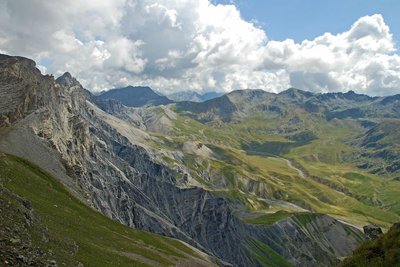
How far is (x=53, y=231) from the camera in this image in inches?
2050

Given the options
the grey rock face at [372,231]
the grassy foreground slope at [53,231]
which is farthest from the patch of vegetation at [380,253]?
the grassy foreground slope at [53,231]

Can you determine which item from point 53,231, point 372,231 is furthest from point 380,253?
point 53,231

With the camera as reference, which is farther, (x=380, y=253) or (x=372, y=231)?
(x=372, y=231)

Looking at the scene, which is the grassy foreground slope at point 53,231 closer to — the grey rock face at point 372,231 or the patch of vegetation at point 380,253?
the patch of vegetation at point 380,253

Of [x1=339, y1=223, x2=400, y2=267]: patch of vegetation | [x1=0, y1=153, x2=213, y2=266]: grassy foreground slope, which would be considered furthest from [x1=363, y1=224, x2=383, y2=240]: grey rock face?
[x1=0, y1=153, x2=213, y2=266]: grassy foreground slope

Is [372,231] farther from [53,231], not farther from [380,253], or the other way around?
[53,231]

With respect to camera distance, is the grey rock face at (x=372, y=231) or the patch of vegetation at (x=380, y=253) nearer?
the patch of vegetation at (x=380, y=253)

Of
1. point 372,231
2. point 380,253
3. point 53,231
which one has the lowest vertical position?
point 53,231

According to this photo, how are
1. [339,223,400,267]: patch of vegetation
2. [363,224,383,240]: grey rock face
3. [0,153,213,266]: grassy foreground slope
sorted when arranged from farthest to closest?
[363,224,383,240]: grey rock face
[0,153,213,266]: grassy foreground slope
[339,223,400,267]: patch of vegetation

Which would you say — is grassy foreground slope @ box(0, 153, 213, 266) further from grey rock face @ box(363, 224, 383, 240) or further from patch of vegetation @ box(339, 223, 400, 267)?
grey rock face @ box(363, 224, 383, 240)

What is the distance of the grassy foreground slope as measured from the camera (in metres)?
38.0

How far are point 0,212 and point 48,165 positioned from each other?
2370 inches

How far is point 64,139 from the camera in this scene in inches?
5217

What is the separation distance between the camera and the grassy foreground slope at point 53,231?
1495 inches
